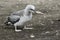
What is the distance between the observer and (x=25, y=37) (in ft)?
19.8

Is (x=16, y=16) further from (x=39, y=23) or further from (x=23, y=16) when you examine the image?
(x=39, y=23)

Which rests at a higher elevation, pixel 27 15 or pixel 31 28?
pixel 27 15

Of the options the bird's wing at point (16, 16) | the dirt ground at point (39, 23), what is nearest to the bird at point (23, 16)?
the bird's wing at point (16, 16)

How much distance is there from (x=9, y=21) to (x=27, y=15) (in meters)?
0.59

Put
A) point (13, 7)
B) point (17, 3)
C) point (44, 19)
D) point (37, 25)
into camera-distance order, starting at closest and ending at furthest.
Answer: point (37, 25)
point (44, 19)
point (13, 7)
point (17, 3)

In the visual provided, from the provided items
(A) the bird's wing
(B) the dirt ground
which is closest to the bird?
(A) the bird's wing

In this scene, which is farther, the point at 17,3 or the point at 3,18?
the point at 17,3

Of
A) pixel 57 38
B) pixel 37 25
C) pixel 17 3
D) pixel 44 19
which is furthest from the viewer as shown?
pixel 17 3

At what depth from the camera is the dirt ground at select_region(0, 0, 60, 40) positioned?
6102mm

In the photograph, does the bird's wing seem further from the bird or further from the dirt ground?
the dirt ground

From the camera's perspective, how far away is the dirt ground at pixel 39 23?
6.10m

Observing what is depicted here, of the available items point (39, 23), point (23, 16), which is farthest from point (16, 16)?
point (39, 23)

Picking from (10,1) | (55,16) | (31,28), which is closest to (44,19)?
(55,16)

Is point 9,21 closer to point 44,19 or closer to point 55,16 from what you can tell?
point 44,19
